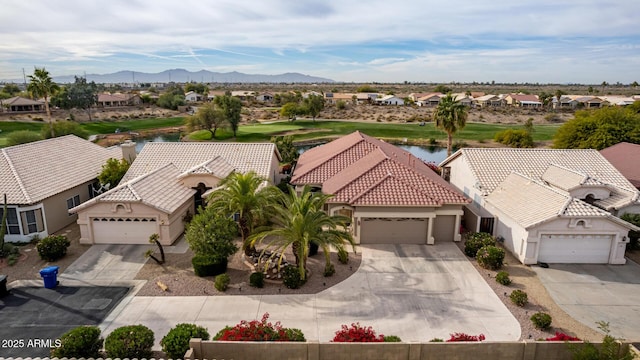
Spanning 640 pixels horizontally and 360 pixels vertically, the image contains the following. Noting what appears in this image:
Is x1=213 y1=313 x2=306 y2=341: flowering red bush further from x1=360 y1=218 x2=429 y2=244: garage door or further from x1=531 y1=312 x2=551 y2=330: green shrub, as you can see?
x1=360 y1=218 x2=429 y2=244: garage door

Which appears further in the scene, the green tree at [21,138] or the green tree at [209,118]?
the green tree at [209,118]

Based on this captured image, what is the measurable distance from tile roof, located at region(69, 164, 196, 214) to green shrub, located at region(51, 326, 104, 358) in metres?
10.3

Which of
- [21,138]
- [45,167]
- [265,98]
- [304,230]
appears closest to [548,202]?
[304,230]

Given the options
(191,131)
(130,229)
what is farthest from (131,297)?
(191,131)

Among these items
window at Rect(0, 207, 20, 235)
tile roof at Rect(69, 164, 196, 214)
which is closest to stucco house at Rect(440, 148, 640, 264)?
tile roof at Rect(69, 164, 196, 214)

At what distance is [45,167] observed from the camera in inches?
1054

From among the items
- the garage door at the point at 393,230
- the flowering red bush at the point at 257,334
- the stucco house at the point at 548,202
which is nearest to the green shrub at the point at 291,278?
the flowering red bush at the point at 257,334

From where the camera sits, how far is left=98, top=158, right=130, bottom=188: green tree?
1141 inches

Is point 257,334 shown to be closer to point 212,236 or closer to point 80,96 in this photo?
point 212,236

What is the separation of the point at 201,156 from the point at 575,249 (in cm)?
2509

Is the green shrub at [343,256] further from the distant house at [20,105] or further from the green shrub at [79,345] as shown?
the distant house at [20,105]

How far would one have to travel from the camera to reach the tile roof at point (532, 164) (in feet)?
92.8

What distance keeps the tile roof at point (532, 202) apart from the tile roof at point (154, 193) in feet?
63.1

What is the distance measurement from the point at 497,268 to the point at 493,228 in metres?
5.04
